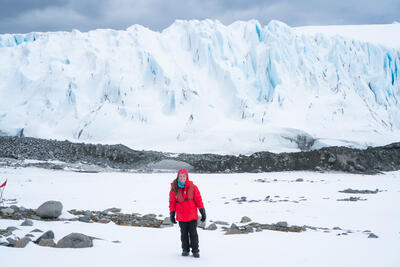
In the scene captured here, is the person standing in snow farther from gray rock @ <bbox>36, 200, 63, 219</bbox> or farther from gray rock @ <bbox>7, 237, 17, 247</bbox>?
gray rock @ <bbox>36, 200, 63, 219</bbox>

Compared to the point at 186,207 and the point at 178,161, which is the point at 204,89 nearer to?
the point at 178,161

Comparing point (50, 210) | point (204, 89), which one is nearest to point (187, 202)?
point (50, 210)

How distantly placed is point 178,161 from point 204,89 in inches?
702

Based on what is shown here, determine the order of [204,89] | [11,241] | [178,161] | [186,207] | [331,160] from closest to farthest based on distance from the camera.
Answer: [11,241]
[186,207]
[331,160]
[178,161]
[204,89]

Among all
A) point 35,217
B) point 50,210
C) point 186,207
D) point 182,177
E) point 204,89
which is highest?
point 204,89

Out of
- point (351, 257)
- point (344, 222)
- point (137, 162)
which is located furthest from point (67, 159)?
point (351, 257)

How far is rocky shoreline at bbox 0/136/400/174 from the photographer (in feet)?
67.5

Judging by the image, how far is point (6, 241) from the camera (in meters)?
3.98

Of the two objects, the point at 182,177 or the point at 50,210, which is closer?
the point at 182,177

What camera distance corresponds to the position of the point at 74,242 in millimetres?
4074

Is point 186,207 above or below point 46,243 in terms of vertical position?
above

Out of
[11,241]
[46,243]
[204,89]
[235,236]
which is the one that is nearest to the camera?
[11,241]

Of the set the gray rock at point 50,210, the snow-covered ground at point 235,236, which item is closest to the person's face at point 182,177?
the snow-covered ground at point 235,236

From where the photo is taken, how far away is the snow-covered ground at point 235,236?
387 cm
